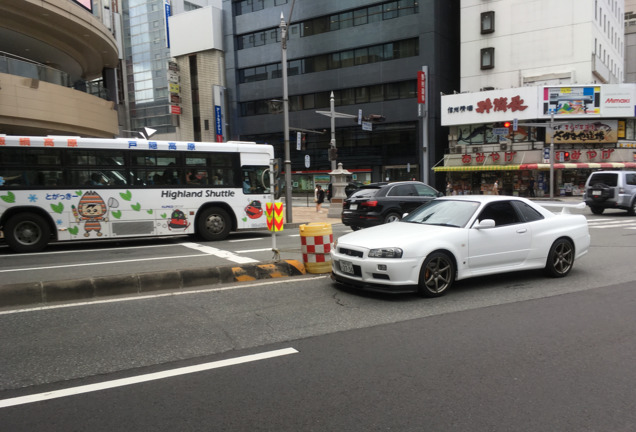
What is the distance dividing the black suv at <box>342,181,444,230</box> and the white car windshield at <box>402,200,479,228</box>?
20.4 ft

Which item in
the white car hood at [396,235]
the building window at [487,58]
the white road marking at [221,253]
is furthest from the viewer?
the building window at [487,58]

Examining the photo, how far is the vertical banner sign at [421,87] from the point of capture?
129ft

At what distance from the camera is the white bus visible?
11477mm

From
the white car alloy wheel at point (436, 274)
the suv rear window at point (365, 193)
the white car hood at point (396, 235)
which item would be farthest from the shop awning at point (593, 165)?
the white car alloy wheel at point (436, 274)

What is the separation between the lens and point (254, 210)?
559 inches

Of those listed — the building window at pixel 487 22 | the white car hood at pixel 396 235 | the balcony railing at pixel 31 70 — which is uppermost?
the building window at pixel 487 22

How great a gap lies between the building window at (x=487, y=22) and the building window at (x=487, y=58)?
1574 millimetres

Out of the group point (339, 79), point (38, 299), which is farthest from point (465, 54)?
point (38, 299)

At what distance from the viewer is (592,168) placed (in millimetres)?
35125

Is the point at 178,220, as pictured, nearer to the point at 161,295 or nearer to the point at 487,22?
the point at 161,295

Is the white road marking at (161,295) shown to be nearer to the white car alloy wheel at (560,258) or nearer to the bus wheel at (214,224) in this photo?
the white car alloy wheel at (560,258)

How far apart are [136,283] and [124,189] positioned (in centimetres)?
585

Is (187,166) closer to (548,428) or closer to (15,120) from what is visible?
(15,120)

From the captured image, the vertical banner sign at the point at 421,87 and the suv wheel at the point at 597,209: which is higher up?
the vertical banner sign at the point at 421,87
